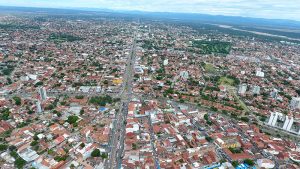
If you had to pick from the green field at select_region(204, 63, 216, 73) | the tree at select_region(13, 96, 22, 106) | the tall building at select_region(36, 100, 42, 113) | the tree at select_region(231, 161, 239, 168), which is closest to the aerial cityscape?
the tree at select_region(231, 161, 239, 168)

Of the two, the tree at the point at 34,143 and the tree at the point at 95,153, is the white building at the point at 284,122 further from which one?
the tree at the point at 34,143

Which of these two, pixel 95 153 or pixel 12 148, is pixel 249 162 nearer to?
pixel 95 153

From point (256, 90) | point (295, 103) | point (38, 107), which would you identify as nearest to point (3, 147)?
point (38, 107)

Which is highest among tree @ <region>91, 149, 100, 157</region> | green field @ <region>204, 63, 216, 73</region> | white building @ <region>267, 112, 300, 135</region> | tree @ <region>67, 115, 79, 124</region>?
green field @ <region>204, 63, 216, 73</region>

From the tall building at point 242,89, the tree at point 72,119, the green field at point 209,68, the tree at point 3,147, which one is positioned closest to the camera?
the tree at point 3,147

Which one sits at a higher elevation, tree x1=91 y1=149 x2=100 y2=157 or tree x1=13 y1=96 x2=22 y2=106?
tree x1=13 y1=96 x2=22 y2=106

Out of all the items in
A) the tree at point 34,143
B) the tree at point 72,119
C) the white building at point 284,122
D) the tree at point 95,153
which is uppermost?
the white building at point 284,122

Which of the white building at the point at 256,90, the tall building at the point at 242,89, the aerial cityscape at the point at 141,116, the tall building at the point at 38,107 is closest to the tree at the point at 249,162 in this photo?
the aerial cityscape at the point at 141,116

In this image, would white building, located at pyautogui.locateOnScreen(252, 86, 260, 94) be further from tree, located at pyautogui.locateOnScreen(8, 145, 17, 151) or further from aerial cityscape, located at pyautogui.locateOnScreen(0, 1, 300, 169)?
tree, located at pyautogui.locateOnScreen(8, 145, 17, 151)

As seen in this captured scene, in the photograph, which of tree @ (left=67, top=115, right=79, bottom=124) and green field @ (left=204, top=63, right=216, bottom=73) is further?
green field @ (left=204, top=63, right=216, bottom=73)

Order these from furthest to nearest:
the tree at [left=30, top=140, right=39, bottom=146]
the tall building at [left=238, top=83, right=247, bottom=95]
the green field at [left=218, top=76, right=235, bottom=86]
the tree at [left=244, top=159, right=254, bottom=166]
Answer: the green field at [left=218, top=76, right=235, bottom=86] < the tall building at [left=238, top=83, right=247, bottom=95] < the tree at [left=30, top=140, right=39, bottom=146] < the tree at [left=244, top=159, right=254, bottom=166]

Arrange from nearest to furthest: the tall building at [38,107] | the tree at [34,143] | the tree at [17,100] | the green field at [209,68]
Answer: the tree at [34,143] < the tall building at [38,107] < the tree at [17,100] < the green field at [209,68]

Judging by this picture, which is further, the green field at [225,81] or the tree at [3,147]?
the green field at [225,81]
